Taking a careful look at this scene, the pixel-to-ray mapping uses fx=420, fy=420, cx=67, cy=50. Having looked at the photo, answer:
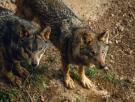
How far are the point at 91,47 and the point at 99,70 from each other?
1351 mm

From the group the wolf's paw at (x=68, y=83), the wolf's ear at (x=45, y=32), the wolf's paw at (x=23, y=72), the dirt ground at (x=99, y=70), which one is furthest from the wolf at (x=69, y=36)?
the wolf's paw at (x=23, y=72)

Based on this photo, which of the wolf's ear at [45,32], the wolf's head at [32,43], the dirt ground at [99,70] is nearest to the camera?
the wolf's head at [32,43]

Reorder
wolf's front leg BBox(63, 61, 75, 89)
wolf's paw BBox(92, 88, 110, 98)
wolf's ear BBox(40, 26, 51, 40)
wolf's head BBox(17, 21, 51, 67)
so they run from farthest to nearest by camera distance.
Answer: wolf's paw BBox(92, 88, 110, 98) → wolf's front leg BBox(63, 61, 75, 89) → wolf's ear BBox(40, 26, 51, 40) → wolf's head BBox(17, 21, 51, 67)

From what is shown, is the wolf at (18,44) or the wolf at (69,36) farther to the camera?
the wolf at (69,36)

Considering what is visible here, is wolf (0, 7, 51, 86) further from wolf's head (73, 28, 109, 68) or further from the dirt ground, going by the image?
wolf's head (73, 28, 109, 68)

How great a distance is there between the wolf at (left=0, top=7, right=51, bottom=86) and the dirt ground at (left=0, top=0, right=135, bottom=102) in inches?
13.2

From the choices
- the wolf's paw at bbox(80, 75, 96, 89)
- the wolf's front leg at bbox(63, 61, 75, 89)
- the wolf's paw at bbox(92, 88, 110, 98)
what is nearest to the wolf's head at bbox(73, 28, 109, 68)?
the wolf's front leg at bbox(63, 61, 75, 89)

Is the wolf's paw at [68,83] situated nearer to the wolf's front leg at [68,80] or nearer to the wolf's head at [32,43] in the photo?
the wolf's front leg at [68,80]

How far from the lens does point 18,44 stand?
7.32 meters

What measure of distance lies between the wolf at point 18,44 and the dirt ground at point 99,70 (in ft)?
1.10

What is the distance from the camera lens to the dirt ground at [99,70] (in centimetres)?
805

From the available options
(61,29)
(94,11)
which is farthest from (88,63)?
(94,11)

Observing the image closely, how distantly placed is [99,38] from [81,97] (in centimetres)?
132

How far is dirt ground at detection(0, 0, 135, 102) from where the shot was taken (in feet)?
26.4
